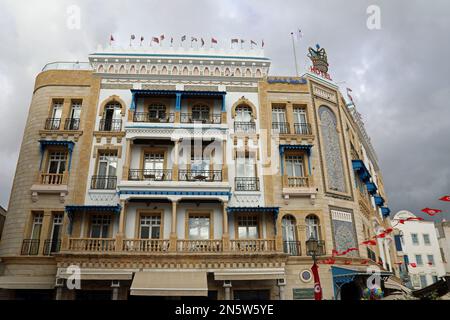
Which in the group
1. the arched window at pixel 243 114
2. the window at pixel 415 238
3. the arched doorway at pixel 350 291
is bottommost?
the arched doorway at pixel 350 291

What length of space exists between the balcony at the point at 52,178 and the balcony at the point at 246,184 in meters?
9.18

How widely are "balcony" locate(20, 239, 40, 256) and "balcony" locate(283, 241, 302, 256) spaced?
496 inches

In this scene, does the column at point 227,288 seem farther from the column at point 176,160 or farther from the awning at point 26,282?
the awning at point 26,282

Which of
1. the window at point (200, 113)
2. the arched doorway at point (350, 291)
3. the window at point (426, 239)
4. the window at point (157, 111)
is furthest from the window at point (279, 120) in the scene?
the window at point (426, 239)

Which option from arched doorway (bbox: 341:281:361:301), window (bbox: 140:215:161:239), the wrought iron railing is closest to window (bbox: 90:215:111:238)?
the wrought iron railing

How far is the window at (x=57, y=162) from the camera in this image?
1970cm

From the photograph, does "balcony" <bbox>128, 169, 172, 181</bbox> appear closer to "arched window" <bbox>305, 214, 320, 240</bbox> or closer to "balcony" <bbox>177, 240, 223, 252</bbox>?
"balcony" <bbox>177, 240, 223, 252</bbox>

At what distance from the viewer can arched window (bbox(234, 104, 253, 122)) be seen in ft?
70.2

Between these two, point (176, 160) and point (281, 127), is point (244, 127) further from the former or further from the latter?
point (176, 160)

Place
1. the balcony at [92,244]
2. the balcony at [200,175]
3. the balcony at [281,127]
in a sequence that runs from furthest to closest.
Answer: the balcony at [281,127]
the balcony at [200,175]
the balcony at [92,244]

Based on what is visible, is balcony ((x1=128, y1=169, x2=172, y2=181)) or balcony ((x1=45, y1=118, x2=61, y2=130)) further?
balcony ((x1=45, y1=118, x2=61, y2=130))

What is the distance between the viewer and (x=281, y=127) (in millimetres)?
21234
